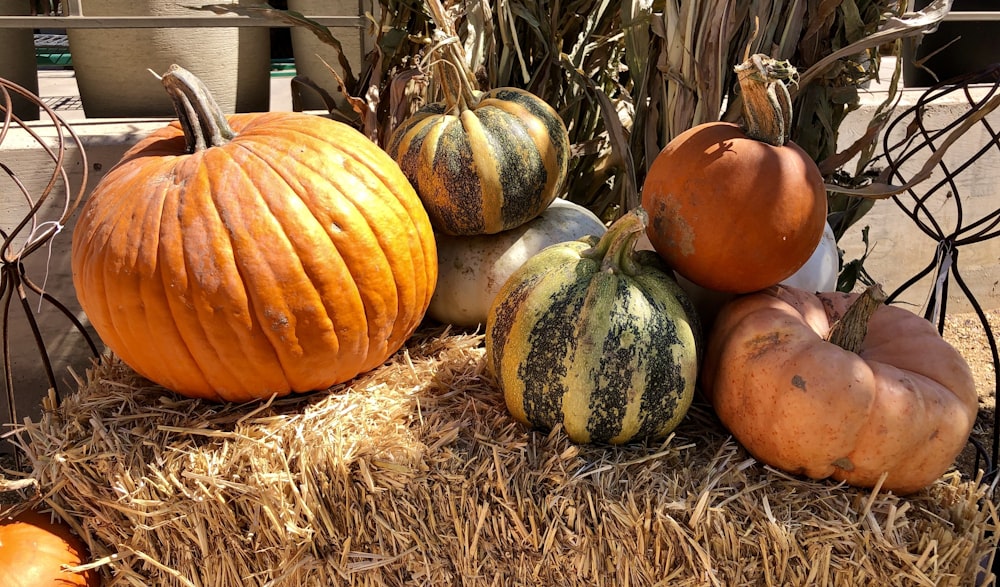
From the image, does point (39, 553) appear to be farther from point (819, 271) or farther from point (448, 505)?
point (819, 271)

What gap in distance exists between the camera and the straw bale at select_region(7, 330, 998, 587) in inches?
52.8

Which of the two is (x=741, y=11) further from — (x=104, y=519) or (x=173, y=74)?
(x=104, y=519)

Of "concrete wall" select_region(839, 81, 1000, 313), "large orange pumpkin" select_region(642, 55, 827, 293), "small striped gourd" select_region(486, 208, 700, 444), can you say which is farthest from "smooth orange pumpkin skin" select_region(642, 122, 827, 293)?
"concrete wall" select_region(839, 81, 1000, 313)

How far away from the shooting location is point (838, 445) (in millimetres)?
1339

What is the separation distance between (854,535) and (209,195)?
1404 mm

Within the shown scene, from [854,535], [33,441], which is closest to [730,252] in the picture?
[854,535]

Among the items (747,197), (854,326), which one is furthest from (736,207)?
(854,326)

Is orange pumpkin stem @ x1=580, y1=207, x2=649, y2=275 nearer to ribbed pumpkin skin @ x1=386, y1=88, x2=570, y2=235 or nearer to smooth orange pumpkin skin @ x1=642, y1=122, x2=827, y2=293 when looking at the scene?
smooth orange pumpkin skin @ x1=642, y1=122, x2=827, y2=293

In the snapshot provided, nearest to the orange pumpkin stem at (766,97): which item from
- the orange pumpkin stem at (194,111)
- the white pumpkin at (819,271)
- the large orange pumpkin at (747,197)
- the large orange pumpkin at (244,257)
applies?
the large orange pumpkin at (747,197)

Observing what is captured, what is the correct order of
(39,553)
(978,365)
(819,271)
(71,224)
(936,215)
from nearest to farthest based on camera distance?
(39,553) → (819,271) → (71,224) → (978,365) → (936,215)

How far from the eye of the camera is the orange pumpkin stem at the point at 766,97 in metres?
1.36

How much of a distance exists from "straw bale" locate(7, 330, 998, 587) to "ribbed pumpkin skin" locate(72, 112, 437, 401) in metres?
0.15

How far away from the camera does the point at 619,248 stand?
4.70 ft

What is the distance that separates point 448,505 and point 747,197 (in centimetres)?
83
